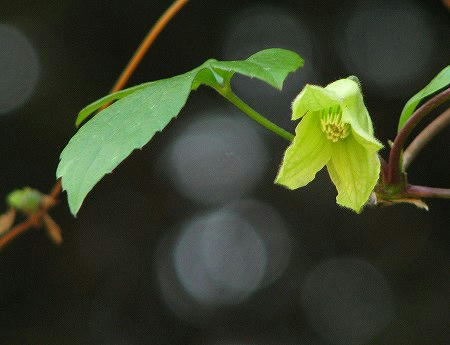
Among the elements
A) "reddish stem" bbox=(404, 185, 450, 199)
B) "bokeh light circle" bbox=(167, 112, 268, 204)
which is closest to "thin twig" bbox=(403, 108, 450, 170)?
"reddish stem" bbox=(404, 185, 450, 199)

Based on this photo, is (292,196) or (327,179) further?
(292,196)

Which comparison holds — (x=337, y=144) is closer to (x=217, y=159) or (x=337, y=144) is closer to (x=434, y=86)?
(x=434, y=86)

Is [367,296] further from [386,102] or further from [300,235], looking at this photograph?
[386,102]

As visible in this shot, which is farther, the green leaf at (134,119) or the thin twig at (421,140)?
the thin twig at (421,140)

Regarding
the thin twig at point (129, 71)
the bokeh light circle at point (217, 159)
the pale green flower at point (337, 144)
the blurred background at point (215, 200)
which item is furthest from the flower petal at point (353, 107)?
the bokeh light circle at point (217, 159)

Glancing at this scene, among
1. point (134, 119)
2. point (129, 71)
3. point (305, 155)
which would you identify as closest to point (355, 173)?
point (305, 155)

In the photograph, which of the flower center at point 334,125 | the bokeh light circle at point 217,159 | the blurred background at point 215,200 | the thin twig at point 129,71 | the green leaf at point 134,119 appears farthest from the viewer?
the bokeh light circle at point 217,159

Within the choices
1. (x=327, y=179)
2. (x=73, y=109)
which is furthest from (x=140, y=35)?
(x=327, y=179)

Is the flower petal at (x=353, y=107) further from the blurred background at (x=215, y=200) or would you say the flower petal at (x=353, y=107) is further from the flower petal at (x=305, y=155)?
the blurred background at (x=215, y=200)
